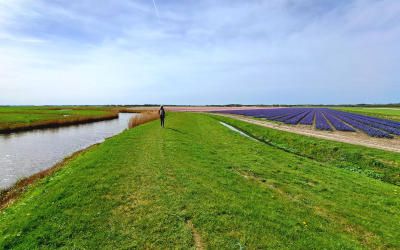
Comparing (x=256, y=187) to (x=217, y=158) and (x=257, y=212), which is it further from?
(x=217, y=158)

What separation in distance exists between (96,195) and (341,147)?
67.7 ft

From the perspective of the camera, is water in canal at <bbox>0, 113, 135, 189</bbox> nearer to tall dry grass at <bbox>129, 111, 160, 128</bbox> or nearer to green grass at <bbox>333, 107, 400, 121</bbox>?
tall dry grass at <bbox>129, 111, 160, 128</bbox>

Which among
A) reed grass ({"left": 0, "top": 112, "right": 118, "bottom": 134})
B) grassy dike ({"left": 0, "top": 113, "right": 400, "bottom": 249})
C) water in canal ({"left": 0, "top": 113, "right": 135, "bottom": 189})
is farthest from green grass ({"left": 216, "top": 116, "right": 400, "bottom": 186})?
reed grass ({"left": 0, "top": 112, "right": 118, "bottom": 134})

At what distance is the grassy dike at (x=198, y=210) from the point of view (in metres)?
6.57

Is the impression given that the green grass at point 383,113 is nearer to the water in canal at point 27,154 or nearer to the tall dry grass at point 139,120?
the tall dry grass at point 139,120

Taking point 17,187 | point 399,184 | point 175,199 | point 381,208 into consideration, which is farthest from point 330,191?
point 17,187

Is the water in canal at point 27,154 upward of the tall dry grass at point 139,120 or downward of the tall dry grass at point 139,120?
downward

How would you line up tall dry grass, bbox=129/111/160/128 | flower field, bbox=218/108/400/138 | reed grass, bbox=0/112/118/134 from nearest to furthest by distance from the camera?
flower field, bbox=218/108/400/138 → reed grass, bbox=0/112/118/134 → tall dry grass, bbox=129/111/160/128

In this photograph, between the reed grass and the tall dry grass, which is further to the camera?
the tall dry grass

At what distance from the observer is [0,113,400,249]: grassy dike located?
21.6ft

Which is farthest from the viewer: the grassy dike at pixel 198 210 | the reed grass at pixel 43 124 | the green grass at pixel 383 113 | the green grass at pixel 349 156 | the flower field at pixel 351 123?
the green grass at pixel 383 113

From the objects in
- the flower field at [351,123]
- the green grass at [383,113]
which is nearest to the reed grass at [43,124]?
the flower field at [351,123]

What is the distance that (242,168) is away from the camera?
1452 cm

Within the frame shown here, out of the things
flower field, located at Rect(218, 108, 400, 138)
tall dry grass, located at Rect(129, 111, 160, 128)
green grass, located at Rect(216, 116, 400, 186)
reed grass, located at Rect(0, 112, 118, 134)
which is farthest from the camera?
tall dry grass, located at Rect(129, 111, 160, 128)
